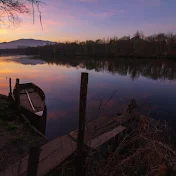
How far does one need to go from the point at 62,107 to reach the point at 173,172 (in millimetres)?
15342

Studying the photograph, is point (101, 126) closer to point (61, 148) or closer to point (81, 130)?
point (61, 148)

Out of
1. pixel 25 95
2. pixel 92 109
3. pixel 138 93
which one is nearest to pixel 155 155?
pixel 92 109

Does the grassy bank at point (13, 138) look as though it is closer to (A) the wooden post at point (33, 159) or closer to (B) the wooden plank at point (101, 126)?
(B) the wooden plank at point (101, 126)

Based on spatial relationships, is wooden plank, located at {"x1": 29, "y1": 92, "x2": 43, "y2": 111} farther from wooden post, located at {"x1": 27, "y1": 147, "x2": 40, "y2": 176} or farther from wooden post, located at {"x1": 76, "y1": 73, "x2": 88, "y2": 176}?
wooden post, located at {"x1": 27, "y1": 147, "x2": 40, "y2": 176}

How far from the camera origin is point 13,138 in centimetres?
943

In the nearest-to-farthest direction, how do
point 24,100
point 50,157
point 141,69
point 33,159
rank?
point 33,159 < point 50,157 < point 24,100 < point 141,69

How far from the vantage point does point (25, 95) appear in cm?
1788

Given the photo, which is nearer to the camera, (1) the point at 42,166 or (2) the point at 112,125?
(1) the point at 42,166

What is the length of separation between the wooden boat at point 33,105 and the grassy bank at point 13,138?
60cm

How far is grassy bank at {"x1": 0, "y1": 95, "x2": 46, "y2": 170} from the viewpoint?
7.62 m

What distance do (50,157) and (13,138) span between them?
15.2 feet

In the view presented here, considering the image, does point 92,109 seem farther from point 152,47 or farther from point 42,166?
point 152,47

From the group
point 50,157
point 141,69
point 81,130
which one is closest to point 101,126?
point 50,157

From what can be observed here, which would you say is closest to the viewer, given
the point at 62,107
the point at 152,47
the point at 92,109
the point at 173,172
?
the point at 173,172
